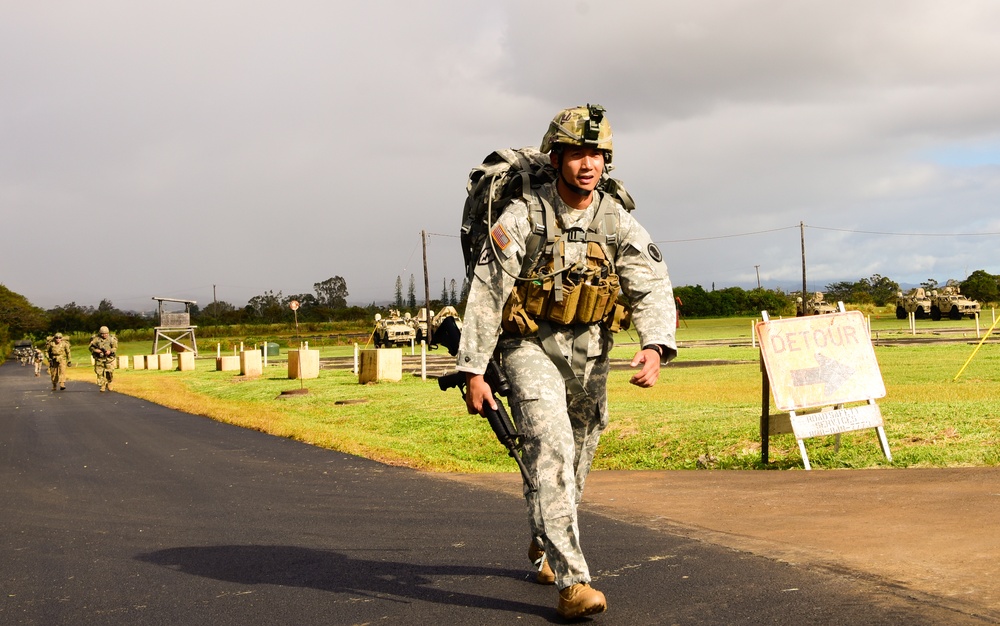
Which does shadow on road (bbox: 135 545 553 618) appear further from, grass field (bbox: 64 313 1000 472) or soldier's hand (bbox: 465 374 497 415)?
grass field (bbox: 64 313 1000 472)

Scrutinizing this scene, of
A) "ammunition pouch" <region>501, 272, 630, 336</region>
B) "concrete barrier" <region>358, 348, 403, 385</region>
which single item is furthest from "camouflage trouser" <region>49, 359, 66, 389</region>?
"ammunition pouch" <region>501, 272, 630, 336</region>

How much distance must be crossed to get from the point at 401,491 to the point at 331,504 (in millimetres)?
801

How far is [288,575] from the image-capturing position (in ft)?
18.5

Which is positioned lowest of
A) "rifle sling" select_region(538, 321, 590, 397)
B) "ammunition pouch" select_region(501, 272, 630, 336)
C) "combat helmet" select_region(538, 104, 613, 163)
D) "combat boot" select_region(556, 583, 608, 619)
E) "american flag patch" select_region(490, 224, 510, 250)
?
"combat boot" select_region(556, 583, 608, 619)

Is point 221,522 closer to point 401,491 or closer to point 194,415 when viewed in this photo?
point 401,491

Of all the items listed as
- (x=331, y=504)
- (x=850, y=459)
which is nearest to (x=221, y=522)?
(x=331, y=504)

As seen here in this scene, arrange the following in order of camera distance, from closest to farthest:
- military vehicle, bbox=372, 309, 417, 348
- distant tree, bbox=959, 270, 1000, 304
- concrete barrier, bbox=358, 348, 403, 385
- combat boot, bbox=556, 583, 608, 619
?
combat boot, bbox=556, 583, 608, 619
concrete barrier, bbox=358, 348, 403, 385
military vehicle, bbox=372, 309, 417, 348
distant tree, bbox=959, 270, 1000, 304

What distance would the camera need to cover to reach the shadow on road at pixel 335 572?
505 centimetres

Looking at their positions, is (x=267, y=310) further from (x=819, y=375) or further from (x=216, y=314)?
(x=819, y=375)

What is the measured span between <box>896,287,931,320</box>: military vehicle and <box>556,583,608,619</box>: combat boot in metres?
71.5

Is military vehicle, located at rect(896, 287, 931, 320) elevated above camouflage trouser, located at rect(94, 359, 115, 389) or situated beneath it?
elevated above

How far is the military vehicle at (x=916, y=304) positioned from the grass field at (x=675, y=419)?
4578 centimetres

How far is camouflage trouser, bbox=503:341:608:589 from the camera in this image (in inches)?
177

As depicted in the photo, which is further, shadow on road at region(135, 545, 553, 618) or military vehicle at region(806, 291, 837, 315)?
military vehicle at region(806, 291, 837, 315)
